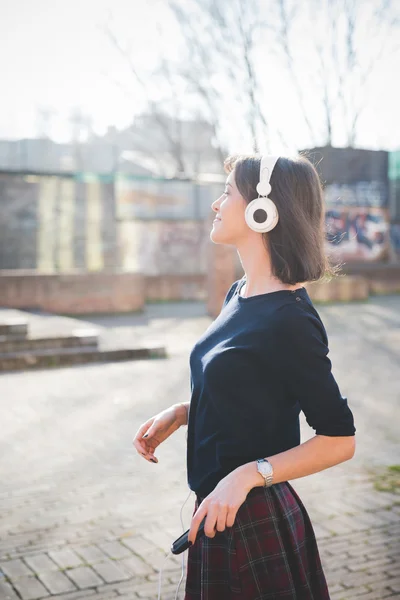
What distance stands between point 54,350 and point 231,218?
10.2 meters

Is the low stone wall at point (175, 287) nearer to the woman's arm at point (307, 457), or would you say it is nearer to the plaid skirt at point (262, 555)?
the plaid skirt at point (262, 555)

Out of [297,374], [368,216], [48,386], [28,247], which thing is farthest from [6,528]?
[368,216]

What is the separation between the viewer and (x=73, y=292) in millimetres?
19672

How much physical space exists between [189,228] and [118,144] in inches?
173

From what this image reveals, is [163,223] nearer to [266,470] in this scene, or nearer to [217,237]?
[217,237]

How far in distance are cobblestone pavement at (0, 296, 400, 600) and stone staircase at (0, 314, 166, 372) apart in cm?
76

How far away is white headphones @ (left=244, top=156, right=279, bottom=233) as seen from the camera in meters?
2.06

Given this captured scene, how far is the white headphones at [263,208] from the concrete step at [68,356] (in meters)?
9.56

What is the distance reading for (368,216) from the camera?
102ft

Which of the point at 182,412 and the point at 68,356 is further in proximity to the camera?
the point at 68,356

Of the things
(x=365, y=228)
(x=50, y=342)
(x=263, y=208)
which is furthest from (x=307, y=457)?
(x=365, y=228)

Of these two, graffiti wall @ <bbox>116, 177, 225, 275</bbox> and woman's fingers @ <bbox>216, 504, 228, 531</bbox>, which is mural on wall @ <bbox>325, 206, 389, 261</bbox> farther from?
woman's fingers @ <bbox>216, 504, 228, 531</bbox>

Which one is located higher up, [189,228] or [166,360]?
[189,228]

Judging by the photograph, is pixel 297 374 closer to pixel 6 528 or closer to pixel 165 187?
pixel 6 528
